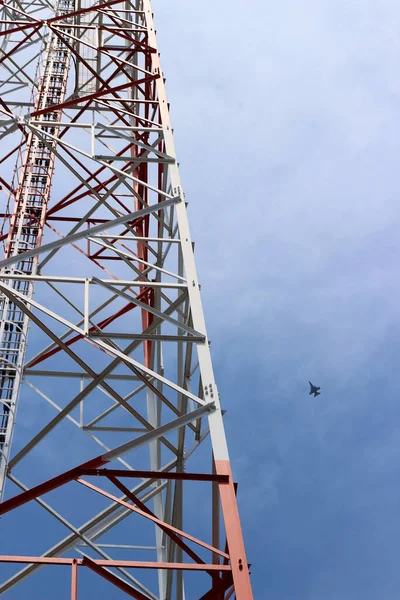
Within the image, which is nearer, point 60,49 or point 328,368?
point 60,49

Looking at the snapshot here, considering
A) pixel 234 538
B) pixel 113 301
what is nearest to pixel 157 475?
pixel 234 538

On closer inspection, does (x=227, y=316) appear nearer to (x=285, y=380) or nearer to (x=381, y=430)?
(x=285, y=380)

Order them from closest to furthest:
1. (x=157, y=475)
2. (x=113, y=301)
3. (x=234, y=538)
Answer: (x=234, y=538), (x=157, y=475), (x=113, y=301)

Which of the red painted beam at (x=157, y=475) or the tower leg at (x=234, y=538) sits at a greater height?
the red painted beam at (x=157, y=475)

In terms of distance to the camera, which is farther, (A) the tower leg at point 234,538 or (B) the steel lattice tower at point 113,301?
(B) the steel lattice tower at point 113,301

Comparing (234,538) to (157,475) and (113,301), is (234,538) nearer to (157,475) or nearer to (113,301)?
(157,475)

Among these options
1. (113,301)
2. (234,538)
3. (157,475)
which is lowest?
(234,538)

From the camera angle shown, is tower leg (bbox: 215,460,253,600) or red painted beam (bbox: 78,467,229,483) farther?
red painted beam (bbox: 78,467,229,483)

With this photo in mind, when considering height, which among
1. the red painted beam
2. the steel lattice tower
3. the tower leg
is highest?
the steel lattice tower

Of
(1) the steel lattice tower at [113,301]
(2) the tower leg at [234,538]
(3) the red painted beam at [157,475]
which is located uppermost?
(1) the steel lattice tower at [113,301]

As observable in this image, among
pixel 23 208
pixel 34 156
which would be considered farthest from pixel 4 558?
pixel 34 156

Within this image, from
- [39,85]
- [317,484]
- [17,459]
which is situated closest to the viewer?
[17,459]
